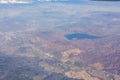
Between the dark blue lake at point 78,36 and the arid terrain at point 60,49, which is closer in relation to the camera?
the arid terrain at point 60,49

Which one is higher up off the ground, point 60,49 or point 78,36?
point 60,49

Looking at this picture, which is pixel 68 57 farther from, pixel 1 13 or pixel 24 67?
pixel 1 13

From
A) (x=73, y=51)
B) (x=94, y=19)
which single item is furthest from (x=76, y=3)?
(x=73, y=51)

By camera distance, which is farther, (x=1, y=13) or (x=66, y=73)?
(x=1, y=13)

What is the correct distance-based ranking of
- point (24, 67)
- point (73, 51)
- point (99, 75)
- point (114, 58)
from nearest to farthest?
point (99, 75) → point (24, 67) → point (114, 58) → point (73, 51)

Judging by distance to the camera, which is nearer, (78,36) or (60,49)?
(60,49)

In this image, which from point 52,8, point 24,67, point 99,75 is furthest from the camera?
point 52,8

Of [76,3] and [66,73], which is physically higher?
[66,73]

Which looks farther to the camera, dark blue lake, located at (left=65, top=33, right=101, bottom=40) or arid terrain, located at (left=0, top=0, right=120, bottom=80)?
dark blue lake, located at (left=65, top=33, right=101, bottom=40)

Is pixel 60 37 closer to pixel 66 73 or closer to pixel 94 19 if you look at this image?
pixel 66 73
